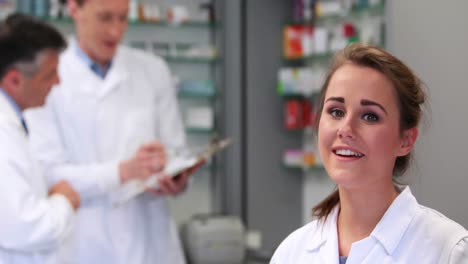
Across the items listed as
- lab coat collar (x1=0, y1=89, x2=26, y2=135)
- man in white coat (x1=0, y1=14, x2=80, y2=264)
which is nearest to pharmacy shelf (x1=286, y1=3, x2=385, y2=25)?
man in white coat (x1=0, y1=14, x2=80, y2=264)

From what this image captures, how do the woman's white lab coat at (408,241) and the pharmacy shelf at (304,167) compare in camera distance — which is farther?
the pharmacy shelf at (304,167)

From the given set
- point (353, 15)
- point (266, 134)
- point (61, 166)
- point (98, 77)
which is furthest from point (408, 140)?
point (266, 134)

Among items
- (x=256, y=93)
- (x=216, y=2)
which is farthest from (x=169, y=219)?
(x=216, y=2)

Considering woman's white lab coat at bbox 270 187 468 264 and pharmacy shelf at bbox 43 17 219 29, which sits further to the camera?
pharmacy shelf at bbox 43 17 219 29

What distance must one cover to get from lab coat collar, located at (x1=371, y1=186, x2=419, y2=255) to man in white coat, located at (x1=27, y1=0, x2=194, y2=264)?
1556mm

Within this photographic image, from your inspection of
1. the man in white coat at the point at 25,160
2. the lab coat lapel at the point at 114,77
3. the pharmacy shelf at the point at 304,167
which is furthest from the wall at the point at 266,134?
the man in white coat at the point at 25,160

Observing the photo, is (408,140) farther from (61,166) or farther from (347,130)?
(61,166)

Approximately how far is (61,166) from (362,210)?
65.5 inches

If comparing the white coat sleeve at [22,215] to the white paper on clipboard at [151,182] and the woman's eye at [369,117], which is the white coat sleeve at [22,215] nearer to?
the white paper on clipboard at [151,182]

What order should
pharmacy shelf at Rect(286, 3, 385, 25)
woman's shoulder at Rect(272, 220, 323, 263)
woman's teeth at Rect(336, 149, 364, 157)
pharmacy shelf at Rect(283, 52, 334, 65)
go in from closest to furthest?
woman's teeth at Rect(336, 149, 364, 157), woman's shoulder at Rect(272, 220, 323, 263), pharmacy shelf at Rect(286, 3, 385, 25), pharmacy shelf at Rect(283, 52, 334, 65)

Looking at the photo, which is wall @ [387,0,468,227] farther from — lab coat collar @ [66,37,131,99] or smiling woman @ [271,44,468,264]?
lab coat collar @ [66,37,131,99]

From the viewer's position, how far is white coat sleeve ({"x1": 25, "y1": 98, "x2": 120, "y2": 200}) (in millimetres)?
2680

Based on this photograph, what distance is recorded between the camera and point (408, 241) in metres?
1.27

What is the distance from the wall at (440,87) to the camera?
123 cm
